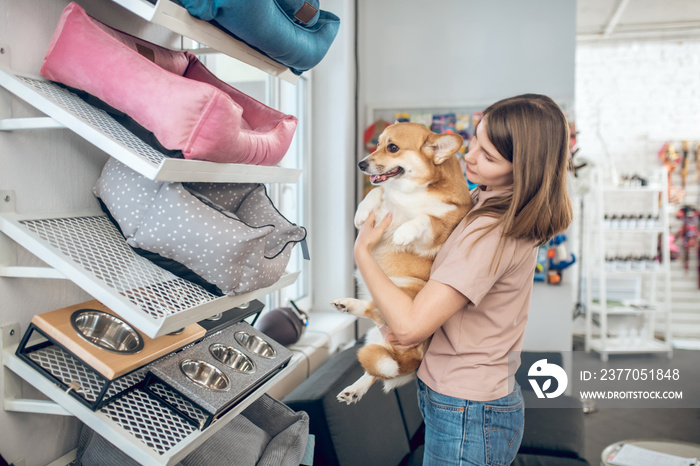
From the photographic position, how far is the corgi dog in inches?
48.6

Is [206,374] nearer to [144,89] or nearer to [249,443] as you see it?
[249,443]

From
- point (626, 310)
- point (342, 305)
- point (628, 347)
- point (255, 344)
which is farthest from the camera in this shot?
point (626, 310)

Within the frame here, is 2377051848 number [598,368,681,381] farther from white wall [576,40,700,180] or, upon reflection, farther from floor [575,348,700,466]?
white wall [576,40,700,180]

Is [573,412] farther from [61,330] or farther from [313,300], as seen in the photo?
[61,330]

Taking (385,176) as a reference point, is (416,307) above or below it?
below

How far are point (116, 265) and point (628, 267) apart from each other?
521 cm

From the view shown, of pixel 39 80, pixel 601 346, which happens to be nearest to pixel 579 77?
pixel 601 346

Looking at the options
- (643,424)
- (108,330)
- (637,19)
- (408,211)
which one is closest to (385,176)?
(408,211)

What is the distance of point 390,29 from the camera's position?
3.58 meters

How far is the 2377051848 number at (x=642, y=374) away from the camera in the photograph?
4428mm

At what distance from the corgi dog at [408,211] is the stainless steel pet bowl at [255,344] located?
0.29 m

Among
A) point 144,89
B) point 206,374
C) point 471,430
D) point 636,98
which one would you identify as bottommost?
point 471,430

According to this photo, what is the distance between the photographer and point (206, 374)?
1201mm

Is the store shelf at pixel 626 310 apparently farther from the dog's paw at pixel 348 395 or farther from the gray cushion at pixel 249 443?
the dog's paw at pixel 348 395
